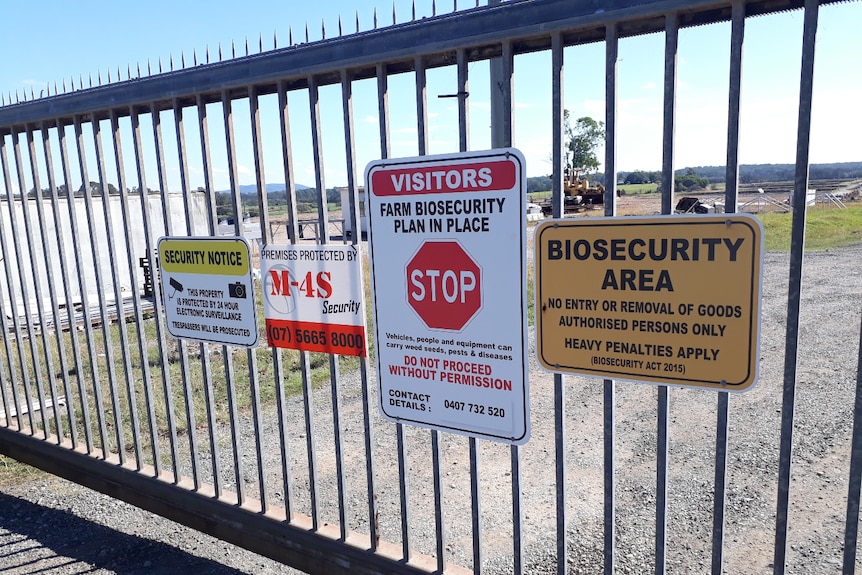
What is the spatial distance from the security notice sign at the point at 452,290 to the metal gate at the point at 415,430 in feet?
0.38

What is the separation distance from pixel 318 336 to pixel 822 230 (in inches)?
964

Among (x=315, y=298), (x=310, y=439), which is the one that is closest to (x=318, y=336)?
(x=315, y=298)

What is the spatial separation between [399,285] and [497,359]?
52 cm

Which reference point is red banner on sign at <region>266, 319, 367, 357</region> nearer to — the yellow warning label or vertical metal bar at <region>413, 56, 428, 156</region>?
Answer: the yellow warning label

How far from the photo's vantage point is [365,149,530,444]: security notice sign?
2443mm

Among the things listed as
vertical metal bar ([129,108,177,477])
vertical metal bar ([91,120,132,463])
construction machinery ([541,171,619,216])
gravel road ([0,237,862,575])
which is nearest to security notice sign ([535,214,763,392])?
construction machinery ([541,171,619,216])

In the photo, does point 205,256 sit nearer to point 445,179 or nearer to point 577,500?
point 445,179

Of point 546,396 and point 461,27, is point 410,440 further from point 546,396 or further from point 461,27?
point 461,27

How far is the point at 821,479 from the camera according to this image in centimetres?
447

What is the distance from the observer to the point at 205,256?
3.45 meters

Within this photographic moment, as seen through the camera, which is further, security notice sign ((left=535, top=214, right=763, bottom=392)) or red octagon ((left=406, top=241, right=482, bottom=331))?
red octagon ((left=406, top=241, right=482, bottom=331))

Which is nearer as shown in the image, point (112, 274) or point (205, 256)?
point (205, 256)

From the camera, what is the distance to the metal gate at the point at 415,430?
2193 millimetres

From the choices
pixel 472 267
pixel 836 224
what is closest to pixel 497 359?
pixel 472 267
